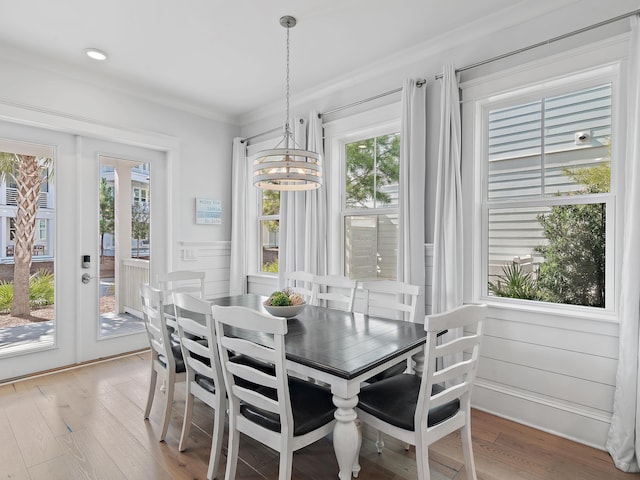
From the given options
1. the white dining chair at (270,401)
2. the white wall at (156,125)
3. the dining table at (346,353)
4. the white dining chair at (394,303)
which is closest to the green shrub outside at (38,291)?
the white wall at (156,125)

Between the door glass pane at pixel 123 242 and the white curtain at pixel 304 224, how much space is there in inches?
58.9

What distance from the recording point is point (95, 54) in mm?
3107

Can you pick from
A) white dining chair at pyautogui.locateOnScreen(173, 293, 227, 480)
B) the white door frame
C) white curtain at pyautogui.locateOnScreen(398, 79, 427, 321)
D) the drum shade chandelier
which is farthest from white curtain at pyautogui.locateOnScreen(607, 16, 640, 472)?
the white door frame

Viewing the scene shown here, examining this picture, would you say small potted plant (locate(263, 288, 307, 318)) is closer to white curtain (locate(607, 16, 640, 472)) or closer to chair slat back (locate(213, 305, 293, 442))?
chair slat back (locate(213, 305, 293, 442))

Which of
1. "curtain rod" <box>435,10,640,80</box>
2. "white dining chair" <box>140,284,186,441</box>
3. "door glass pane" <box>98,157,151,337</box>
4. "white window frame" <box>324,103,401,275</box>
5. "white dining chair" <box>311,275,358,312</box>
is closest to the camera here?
"curtain rod" <box>435,10,640,80</box>

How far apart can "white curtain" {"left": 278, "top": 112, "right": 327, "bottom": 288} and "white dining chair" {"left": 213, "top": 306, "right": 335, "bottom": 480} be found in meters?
1.80

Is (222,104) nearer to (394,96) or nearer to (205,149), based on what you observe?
(205,149)

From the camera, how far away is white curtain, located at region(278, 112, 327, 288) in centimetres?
368

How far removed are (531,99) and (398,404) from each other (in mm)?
2214

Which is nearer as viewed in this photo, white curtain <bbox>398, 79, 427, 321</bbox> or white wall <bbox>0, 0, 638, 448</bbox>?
white wall <bbox>0, 0, 638, 448</bbox>

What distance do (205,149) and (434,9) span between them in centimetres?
294

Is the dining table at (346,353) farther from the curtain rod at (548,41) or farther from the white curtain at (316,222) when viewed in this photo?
the curtain rod at (548,41)

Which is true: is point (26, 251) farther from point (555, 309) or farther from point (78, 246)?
point (555, 309)

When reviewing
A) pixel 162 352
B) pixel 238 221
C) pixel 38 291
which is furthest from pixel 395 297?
pixel 38 291
